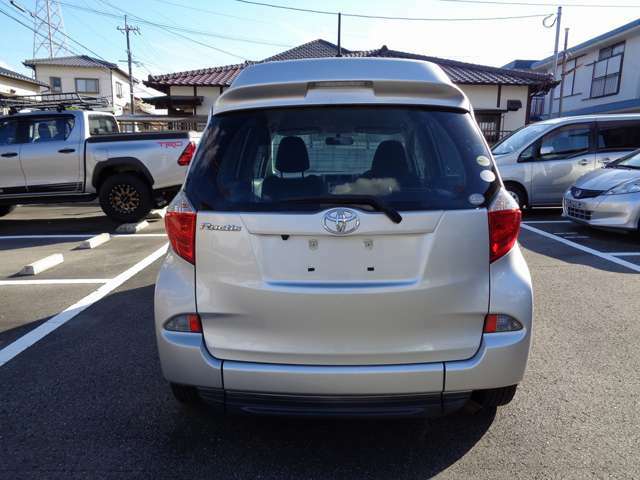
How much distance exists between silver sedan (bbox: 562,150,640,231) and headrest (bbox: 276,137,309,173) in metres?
6.10

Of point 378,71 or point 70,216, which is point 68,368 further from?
point 70,216

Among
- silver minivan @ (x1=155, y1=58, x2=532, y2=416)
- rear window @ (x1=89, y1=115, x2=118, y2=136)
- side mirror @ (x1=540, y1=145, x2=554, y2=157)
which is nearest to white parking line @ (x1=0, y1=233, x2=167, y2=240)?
rear window @ (x1=89, y1=115, x2=118, y2=136)

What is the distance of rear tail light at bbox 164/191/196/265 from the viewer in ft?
7.04

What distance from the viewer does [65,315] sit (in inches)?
170

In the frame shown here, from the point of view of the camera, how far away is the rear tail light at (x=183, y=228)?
2145mm

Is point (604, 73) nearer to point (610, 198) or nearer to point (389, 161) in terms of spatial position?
point (610, 198)

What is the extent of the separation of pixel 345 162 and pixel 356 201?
0.53 m

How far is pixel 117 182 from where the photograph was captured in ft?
27.0

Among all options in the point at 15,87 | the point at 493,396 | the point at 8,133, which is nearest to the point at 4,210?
the point at 8,133

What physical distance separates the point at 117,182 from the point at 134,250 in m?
2.08

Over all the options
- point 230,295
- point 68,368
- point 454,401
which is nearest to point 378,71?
point 230,295

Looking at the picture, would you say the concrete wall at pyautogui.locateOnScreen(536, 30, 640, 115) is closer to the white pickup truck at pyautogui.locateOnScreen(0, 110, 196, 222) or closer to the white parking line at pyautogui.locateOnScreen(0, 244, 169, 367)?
the white pickup truck at pyautogui.locateOnScreen(0, 110, 196, 222)

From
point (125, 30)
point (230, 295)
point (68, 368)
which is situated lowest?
point (68, 368)

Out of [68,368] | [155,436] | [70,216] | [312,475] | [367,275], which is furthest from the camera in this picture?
[70,216]
